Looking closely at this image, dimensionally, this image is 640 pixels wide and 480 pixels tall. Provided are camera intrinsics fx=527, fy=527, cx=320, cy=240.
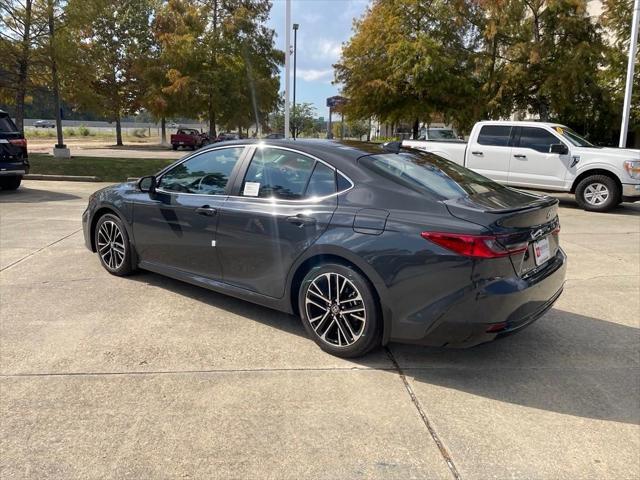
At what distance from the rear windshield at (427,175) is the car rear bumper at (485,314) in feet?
2.33

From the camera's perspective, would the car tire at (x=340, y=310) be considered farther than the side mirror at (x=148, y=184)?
No

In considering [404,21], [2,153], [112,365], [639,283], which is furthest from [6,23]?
[639,283]

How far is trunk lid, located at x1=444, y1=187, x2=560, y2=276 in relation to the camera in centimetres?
327

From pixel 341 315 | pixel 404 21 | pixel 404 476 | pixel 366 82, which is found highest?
pixel 404 21

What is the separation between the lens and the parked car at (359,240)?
10.7 ft

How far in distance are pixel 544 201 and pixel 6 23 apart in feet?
65.1

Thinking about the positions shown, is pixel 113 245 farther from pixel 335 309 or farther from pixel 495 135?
pixel 495 135

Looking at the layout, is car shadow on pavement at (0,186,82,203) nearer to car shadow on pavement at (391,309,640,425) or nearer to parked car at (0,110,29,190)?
parked car at (0,110,29,190)

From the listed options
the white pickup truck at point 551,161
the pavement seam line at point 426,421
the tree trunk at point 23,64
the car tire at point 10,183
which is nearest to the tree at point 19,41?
the tree trunk at point 23,64

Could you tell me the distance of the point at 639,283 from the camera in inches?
230

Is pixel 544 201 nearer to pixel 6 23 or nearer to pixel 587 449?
pixel 587 449

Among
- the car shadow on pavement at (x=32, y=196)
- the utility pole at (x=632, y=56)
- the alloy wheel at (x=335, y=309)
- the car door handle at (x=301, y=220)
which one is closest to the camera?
the alloy wheel at (x=335, y=309)

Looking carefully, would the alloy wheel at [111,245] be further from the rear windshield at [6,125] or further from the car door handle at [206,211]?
the rear windshield at [6,125]

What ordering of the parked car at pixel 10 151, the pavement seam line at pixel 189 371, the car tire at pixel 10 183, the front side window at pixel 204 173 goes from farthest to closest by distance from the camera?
the car tire at pixel 10 183 → the parked car at pixel 10 151 → the front side window at pixel 204 173 → the pavement seam line at pixel 189 371
